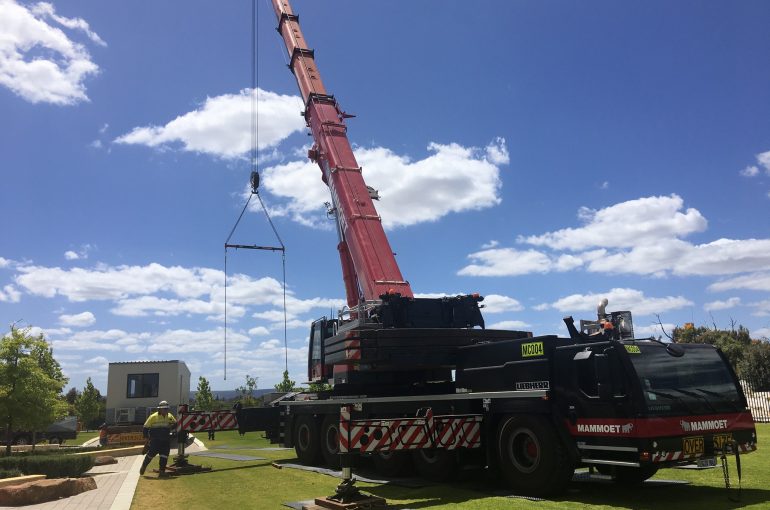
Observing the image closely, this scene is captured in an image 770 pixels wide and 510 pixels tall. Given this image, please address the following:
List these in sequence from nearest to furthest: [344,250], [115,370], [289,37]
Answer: [344,250], [289,37], [115,370]

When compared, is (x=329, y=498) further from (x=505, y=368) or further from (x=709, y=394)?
(x=709, y=394)

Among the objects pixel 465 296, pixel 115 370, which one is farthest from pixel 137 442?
pixel 465 296

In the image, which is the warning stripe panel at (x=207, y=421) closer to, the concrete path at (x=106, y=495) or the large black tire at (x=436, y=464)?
the concrete path at (x=106, y=495)

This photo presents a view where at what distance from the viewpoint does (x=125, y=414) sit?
115ft

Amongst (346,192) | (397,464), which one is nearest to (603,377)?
(397,464)

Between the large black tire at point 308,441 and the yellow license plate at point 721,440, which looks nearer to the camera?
the yellow license plate at point 721,440

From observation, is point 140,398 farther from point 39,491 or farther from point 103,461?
point 39,491

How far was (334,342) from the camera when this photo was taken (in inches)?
476

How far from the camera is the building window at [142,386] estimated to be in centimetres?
3581

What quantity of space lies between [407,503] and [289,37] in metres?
17.7

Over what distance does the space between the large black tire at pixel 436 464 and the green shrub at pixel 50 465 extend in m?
6.78

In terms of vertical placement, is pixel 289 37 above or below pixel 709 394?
above

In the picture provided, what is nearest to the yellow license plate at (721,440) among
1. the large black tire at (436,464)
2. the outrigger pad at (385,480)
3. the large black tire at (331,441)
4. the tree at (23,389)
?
the large black tire at (436,464)

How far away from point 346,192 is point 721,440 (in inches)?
434
